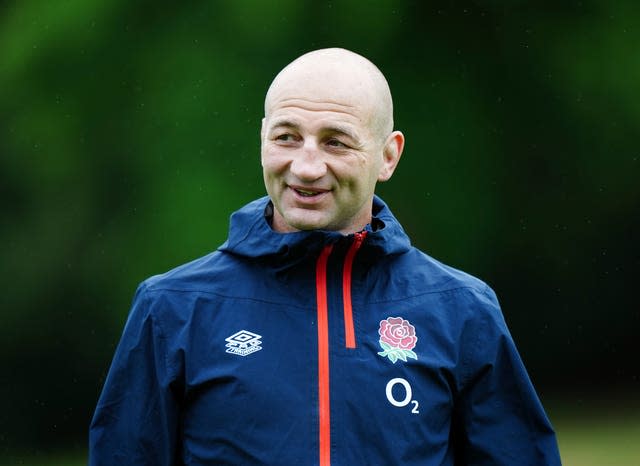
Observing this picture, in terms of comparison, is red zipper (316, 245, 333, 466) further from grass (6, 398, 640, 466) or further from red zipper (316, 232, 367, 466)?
grass (6, 398, 640, 466)

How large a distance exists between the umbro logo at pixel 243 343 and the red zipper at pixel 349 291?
18cm

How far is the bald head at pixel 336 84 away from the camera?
2.28 meters

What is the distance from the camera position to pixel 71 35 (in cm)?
574

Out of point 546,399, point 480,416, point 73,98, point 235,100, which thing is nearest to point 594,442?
point 546,399

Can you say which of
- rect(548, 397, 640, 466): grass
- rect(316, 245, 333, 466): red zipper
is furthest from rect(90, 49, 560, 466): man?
rect(548, 397, 640, 466): grass

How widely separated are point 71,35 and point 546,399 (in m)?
3.26

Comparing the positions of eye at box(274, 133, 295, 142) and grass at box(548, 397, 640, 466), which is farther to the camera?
grass at box(548, 397, 640, 466)

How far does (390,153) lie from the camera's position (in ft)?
8.14

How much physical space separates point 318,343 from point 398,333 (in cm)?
17

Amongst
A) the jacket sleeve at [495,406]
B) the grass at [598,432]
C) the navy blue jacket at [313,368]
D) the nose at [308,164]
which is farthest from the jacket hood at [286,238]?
the grass at [598,432]

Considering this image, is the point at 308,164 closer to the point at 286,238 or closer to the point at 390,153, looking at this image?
the point at 286,238

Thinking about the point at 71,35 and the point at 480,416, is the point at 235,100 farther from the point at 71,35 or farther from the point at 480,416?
the point at 480,416

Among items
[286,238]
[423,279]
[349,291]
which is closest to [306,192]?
[286,238]

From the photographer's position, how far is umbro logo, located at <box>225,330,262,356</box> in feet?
7.22
